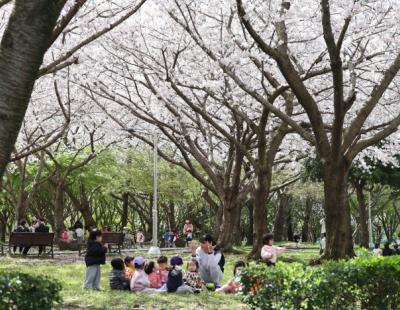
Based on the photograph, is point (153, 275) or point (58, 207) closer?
point (153, 275)

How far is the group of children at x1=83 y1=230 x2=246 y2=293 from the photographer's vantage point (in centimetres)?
997

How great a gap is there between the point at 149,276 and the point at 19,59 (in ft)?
20.1

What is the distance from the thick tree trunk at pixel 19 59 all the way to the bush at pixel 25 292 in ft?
3.13

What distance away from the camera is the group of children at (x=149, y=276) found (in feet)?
32.7

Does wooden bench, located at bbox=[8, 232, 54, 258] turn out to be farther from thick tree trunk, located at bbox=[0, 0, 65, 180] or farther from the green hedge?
thick tree trunk, located at bbox=[0, 0, 65, 180]

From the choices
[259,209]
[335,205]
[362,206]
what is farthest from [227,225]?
[362,206]

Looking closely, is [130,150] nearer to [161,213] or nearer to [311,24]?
[161,213]

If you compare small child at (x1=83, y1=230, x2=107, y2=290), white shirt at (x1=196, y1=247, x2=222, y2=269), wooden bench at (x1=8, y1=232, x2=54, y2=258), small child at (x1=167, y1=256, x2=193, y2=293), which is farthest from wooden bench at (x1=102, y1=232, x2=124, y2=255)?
small child at (x1=167, y1=256, x2=193, y2=293)

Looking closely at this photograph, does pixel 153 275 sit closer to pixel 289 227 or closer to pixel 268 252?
pixel 268 252

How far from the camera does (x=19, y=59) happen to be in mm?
5316

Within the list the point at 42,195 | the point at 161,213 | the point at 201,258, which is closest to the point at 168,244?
the point at 42,195

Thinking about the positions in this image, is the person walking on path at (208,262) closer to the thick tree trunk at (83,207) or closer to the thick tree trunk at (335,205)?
the thick tree trunk at (335,205)

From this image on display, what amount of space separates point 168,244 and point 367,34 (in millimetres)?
21104

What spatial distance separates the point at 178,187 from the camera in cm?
3609
